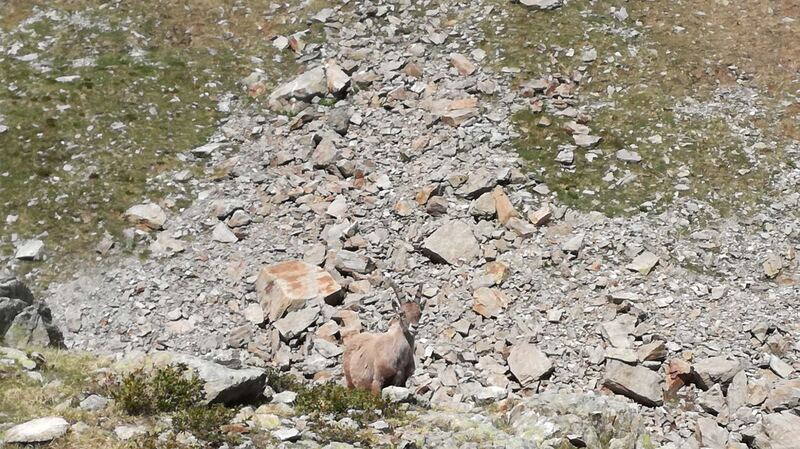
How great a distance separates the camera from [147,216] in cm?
2142

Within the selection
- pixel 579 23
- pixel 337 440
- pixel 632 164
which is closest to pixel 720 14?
pixel 579 23

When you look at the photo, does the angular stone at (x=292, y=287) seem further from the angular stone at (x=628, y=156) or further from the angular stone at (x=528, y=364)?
the angular stone at (x=628, y=156)

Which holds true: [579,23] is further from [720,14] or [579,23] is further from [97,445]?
[97,445]

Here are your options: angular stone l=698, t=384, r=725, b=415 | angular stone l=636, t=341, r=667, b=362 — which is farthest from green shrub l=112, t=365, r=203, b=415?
angular stone l=698, t=384, r=725, b=415

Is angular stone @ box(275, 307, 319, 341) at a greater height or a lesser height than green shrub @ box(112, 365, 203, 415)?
lesser

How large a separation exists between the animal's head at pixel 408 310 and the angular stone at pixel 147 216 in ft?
25.6

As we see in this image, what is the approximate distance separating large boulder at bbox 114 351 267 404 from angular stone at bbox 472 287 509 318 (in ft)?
20.6

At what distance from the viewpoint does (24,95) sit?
25.4 metres

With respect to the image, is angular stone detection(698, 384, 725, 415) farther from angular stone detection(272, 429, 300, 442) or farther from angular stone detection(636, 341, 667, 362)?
angular stone detection(272, 429, 300, 442)

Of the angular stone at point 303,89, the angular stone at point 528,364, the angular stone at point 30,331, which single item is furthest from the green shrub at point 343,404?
the angular stone at point 303,89

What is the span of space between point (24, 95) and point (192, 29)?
22.6ft

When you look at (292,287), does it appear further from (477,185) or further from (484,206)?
(477,185)

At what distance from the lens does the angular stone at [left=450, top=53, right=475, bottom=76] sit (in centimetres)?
2530

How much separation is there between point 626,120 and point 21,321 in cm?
1804
